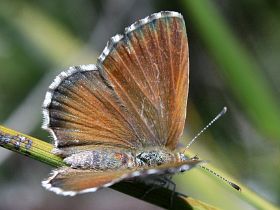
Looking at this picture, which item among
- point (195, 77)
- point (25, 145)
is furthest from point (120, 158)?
point (195, 77)

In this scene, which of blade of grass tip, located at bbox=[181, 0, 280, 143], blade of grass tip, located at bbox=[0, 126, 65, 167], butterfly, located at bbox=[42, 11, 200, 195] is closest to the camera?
blade of grass tip, located at bbox=[0, 126, 65, 167]

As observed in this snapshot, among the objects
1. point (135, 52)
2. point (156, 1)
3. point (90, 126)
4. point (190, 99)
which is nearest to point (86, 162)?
point (90, 126)

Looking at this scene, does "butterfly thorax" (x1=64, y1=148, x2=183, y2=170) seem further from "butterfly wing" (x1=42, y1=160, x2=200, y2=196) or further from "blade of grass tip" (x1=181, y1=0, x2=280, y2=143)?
"blade of grass tip" (x1=181, y1=0, x2=280, y2=143)

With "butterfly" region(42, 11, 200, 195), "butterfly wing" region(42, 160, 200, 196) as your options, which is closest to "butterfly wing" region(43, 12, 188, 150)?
"butterfly" region(42, 11, 200, 195)

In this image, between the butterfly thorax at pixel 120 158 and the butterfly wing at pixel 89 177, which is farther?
the butterfly thorax at pixel 120 158

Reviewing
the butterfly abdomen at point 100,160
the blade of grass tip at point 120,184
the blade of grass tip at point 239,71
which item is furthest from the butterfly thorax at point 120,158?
the blade of grass tip at point 239,71

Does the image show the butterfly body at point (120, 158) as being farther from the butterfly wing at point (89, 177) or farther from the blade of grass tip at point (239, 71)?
the blade of grass tip at point (239, 71)
